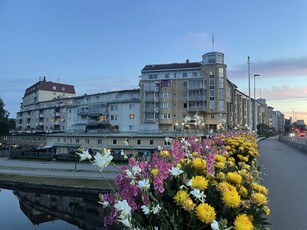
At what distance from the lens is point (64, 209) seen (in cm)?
2125

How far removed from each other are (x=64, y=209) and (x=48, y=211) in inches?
50.7

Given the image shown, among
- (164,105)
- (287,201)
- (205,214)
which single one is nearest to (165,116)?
(164,105)

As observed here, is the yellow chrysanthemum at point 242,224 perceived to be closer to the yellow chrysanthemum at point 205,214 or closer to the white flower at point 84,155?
the yellow chrysanthemum at point 205,214

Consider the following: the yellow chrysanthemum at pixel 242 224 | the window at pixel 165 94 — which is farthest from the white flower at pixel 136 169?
the window at pixel 165 94

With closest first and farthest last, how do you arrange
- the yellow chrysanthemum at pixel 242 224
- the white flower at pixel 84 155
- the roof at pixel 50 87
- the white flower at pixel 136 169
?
the yellow chrysanthemum at pixel 242 224, the white flower at pixel 84 155, the white flower at pixel 136 169, the roof at pixel 50 87

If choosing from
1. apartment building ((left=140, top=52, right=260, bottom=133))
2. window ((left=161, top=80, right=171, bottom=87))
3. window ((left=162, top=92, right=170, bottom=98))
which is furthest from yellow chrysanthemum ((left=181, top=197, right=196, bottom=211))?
window ((left=161, top=80, right=171, bottom=87))

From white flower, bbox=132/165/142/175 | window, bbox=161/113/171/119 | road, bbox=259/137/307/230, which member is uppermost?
window, bbox=161/113/171/119

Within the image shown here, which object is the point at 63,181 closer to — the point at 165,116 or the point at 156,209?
the point at 156,209

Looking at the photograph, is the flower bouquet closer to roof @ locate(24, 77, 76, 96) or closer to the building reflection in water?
the building reflection in water

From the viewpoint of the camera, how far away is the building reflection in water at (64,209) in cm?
1861

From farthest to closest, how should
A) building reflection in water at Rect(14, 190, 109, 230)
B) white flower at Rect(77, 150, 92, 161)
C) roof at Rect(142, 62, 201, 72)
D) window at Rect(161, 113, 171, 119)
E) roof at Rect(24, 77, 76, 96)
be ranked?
roof at Rect(24, 77, 76, 96)
roof at Rect(142, 62, 201, 72)
window at Rect(161, 113, 171, 119)
building reflection in water at Rect(14, 190, 109, 230)
white flower at Rect(77, 150, 92, 161)

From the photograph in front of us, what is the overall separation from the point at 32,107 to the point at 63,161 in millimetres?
64769

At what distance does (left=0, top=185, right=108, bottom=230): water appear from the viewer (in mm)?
18250

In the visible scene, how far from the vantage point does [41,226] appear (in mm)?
18344
